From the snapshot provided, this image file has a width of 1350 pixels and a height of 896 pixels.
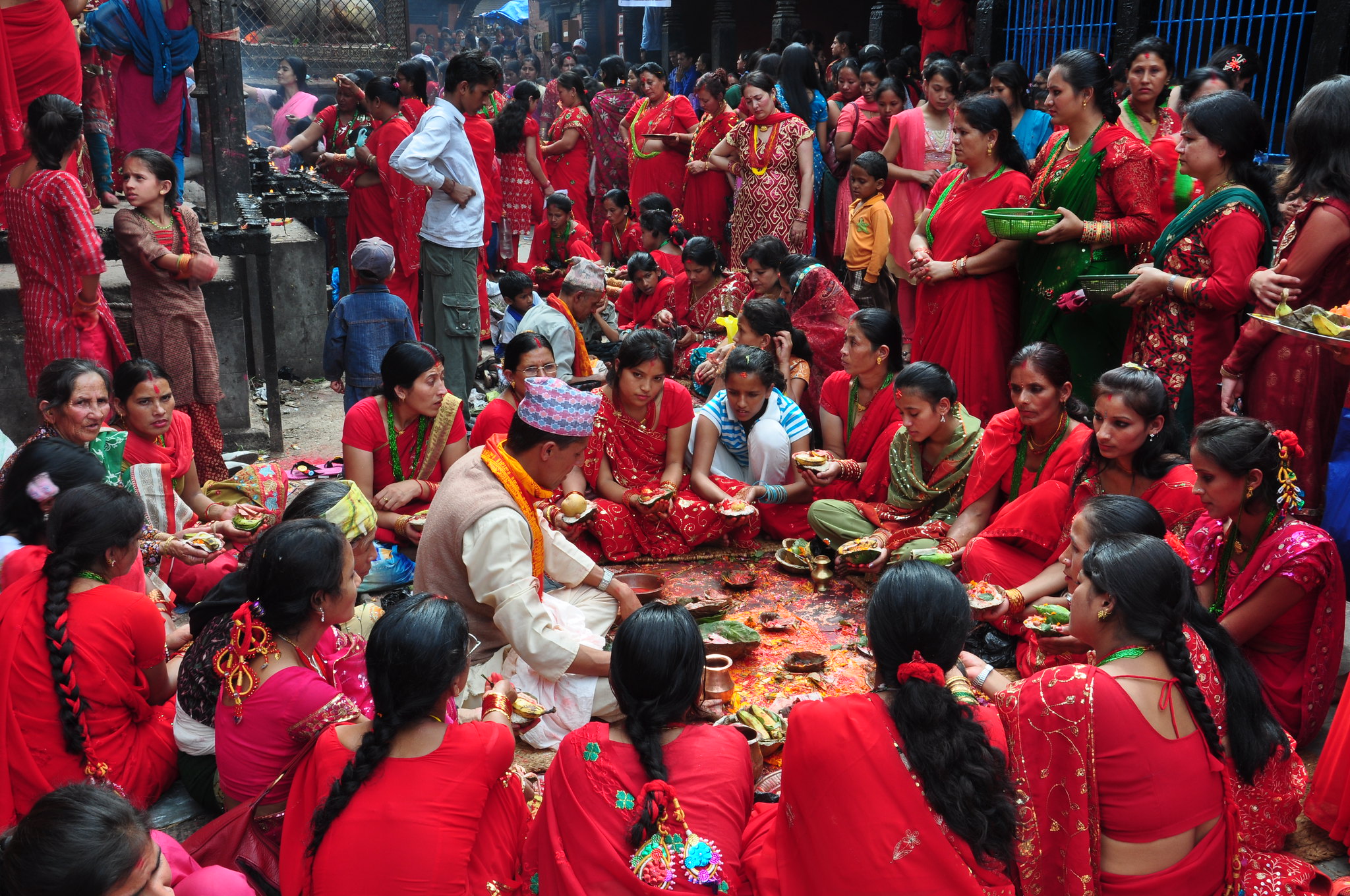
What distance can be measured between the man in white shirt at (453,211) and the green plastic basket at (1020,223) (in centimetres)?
311

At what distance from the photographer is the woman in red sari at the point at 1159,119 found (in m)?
5.32

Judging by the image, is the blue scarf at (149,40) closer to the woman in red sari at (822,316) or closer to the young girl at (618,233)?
the young girl at (618,233)

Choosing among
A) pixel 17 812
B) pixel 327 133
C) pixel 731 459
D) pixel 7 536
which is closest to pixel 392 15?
pixel 327 133

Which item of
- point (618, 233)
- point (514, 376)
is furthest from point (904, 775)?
point (618, 233)

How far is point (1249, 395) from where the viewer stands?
3977 millimetres

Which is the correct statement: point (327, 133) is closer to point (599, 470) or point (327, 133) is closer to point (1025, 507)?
point (599, 470)

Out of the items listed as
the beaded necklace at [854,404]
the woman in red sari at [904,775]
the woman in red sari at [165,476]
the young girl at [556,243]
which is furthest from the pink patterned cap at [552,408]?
the young girl at [556,243]

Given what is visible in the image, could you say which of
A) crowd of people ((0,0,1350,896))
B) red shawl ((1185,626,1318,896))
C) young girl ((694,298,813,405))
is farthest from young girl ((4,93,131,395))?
red shawl ((1185,626,1318,896))

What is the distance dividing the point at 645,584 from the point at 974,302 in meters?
2.21

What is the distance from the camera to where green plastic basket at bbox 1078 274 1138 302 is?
4.43 metres

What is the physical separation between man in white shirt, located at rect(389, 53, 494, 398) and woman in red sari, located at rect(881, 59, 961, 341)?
9.40 feet

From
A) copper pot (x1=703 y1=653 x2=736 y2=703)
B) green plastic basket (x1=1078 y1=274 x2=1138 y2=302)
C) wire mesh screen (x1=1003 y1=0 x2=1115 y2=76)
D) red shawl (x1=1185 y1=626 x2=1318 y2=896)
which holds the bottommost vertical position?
copper pot (x1=703 y1=653 x2=736 y2=703)

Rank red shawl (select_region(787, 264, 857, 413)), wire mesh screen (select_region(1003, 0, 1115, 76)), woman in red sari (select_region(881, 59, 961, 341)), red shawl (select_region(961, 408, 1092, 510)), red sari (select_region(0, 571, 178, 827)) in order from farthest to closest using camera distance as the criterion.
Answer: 1. wire mesh screen (select_region(1003, 0, 1115, 76))
2. woman in red sari (select_region(881, 59, 961, 341))
3. red shawl (select_region(787, 264, 857, 413))
4. red shawl (select_region(961, 408, 1092, 510))
5. red sari (select_region(0, 571, 178, 827))

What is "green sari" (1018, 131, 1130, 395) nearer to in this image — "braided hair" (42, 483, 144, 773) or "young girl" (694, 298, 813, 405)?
"young girl" (694, 298, 813, 405)
